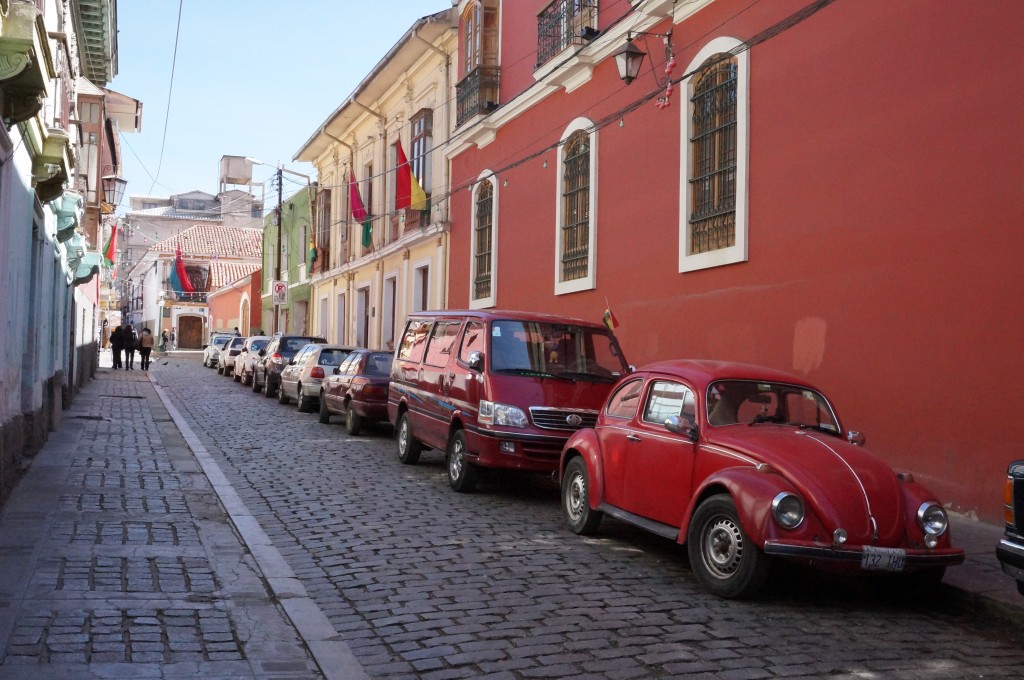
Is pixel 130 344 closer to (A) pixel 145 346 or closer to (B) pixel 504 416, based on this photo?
(A) pixel 145 346

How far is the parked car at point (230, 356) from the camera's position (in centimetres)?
3305

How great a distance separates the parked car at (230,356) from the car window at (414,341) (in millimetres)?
20149

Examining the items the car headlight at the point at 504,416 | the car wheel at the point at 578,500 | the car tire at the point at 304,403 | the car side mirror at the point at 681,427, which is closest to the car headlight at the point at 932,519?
the car side mirror at the point at 681,427

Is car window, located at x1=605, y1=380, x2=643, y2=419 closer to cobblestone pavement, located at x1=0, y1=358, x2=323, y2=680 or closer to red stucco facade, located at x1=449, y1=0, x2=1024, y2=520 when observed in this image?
red stucco facade, located at x1=449, y1=0, x2=1024, y2=520

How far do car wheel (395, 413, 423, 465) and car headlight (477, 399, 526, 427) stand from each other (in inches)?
101

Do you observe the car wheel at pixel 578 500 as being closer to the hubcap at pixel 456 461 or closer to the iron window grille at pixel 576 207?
the hubcap at pixel 456 461

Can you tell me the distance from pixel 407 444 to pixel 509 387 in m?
2.89

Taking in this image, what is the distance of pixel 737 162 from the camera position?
1189cm

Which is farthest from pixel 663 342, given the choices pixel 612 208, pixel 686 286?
pixel 612 208

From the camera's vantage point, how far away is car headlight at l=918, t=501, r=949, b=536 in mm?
6102

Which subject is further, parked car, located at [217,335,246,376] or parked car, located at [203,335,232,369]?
parked car, located at [203,335,232,369]

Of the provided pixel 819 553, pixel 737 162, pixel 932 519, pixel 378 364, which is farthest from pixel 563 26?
pixel 819 553

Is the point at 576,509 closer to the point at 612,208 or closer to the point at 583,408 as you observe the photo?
the point at 583,408

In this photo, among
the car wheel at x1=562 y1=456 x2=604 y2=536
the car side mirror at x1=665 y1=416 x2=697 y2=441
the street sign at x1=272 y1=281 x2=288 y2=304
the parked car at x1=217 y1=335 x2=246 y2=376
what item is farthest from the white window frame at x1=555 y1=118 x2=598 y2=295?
the street sign at x1=272 y1=281 x2=288 y2=304
